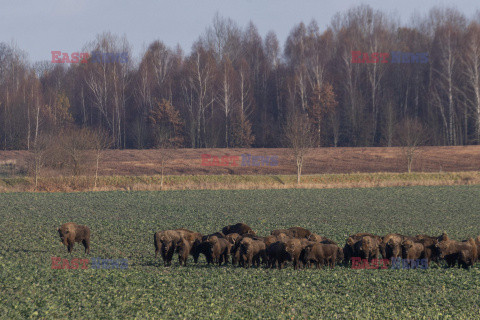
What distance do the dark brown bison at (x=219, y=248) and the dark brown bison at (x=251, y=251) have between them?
66cm

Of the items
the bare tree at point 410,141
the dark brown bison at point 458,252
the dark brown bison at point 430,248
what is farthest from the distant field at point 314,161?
the dark brown bison at point 458,252

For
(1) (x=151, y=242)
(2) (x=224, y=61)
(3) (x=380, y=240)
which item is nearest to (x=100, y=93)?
(2) (x=224, y=61)

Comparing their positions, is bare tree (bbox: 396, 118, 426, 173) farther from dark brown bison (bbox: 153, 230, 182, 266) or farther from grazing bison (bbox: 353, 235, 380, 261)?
dark brown bison (bbox: 153, 230, 182, 266)

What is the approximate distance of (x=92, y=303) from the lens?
39.0 feet

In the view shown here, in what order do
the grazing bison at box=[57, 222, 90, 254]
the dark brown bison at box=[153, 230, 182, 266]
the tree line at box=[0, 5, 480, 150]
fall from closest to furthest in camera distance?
1. the dark brown bison at box=[153, 230, 182, 266]
2. the grazing bison at box=[57, 222, 90, 254]
3. the tree line at box=[0, 5, 480, 150]

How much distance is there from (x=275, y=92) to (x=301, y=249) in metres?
Answer: 71.8

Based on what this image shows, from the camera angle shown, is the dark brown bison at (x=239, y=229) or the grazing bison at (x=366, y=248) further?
the dark brown bison at (x=239, y=229)

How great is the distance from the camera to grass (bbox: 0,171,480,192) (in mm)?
46812

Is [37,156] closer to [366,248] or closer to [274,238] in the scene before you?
[274,238]

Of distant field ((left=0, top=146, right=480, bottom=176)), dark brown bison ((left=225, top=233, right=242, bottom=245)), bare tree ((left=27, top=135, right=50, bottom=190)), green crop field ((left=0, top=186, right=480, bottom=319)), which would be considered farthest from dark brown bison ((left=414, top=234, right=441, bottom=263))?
distant field ((left=0, top=146, right=480, bottom=176))

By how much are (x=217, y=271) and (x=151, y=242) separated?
20.4 ft

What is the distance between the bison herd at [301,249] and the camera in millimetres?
16391

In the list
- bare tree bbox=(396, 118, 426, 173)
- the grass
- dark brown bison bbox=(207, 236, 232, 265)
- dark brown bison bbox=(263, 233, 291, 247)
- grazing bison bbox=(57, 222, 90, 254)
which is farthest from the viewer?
bare tree bbox=(396, 118, 426, 173)

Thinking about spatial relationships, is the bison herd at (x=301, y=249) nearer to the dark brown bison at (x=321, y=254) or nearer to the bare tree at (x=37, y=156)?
the dark brown bison at (x=321, y=254)
